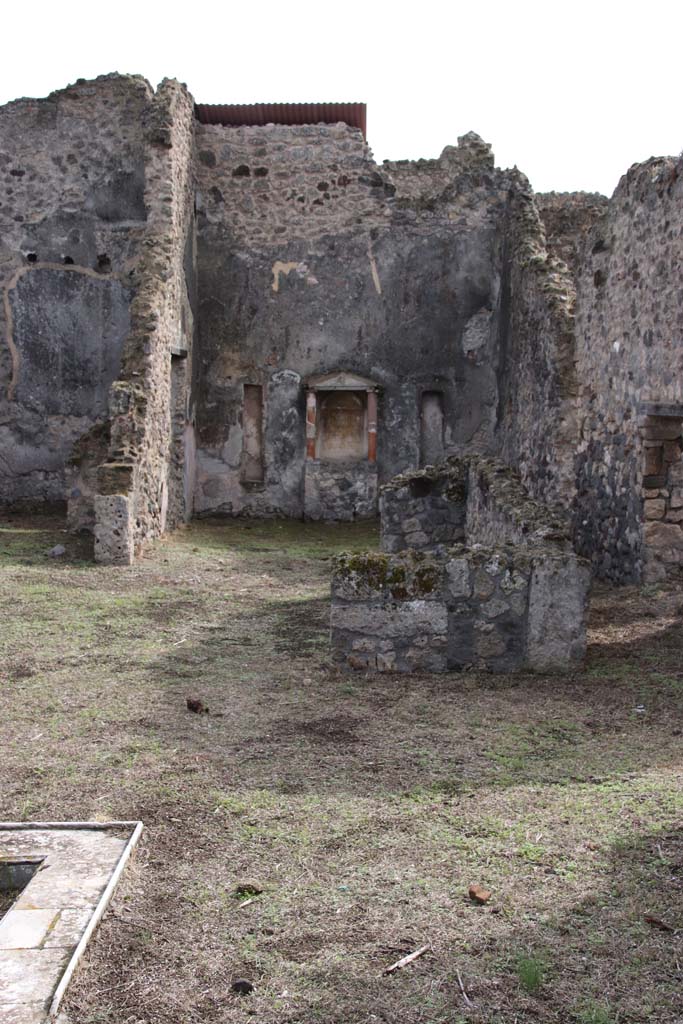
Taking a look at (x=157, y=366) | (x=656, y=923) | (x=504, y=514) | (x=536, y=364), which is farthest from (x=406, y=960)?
(x=157, y=366)

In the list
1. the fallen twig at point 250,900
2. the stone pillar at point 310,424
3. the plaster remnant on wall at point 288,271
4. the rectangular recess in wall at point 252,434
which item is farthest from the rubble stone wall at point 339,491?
the fallen twig at point 250,900

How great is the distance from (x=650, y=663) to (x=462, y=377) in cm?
983

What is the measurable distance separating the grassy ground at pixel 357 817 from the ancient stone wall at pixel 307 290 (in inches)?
334

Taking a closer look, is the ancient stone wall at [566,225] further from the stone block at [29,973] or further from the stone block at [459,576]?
the stone block at [29,973]

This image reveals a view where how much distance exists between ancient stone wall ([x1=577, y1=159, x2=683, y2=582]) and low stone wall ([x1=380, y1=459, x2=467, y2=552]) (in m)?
1.53

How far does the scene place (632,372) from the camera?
946 centimetres

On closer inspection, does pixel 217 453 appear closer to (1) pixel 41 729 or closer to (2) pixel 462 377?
(2) pixel 462 377

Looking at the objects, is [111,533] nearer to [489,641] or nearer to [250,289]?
[489,641]

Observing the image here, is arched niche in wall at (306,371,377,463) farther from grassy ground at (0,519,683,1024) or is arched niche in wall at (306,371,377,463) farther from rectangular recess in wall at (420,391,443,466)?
grassy ground at (0,519,683,1024)

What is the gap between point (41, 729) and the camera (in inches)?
208

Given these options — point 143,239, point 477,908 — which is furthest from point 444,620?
point 143,239

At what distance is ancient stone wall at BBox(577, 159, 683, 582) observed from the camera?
8.74 meters

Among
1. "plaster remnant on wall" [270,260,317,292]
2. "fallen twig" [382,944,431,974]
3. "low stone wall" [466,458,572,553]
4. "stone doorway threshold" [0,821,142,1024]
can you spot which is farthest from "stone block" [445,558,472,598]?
"plaster remnant on wall" [270,260,317,292]

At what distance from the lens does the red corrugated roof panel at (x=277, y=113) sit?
1602 centimetres
